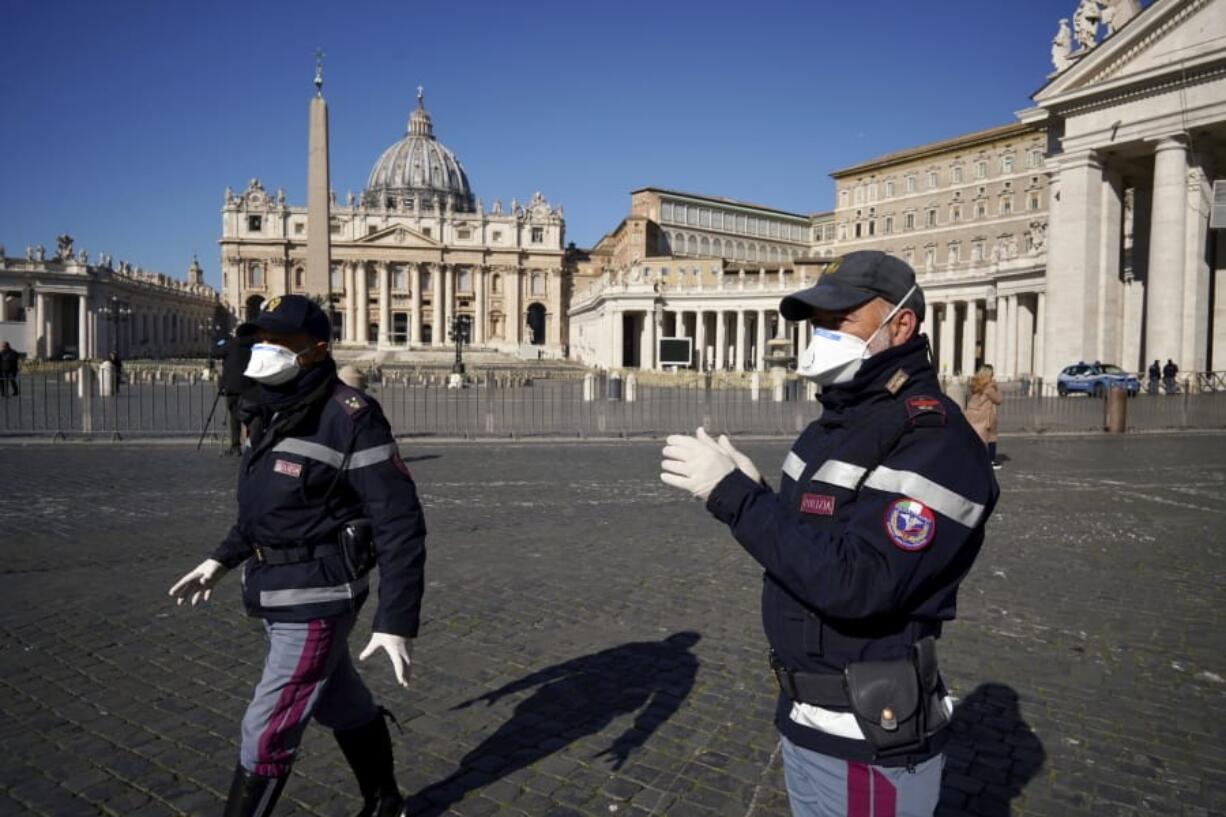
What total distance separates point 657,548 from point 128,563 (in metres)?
4.01

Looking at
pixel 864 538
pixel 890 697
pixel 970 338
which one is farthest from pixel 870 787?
pixel 970 338

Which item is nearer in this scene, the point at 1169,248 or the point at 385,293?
the point at 1169,248

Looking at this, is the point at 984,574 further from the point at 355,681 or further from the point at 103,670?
the point at 103,670

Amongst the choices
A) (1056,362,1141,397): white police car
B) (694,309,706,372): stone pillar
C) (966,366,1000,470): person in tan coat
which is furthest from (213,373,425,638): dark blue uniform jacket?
(694,309,706,372): stone pillar

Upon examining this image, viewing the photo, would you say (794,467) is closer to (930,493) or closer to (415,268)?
(930,493)

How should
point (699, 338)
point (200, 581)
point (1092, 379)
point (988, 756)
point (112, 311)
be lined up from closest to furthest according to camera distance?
point (200, 581)
point (988, 756)
point (1092, 379)
point (112, 311)
point (699, 338)

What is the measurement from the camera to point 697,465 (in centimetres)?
183

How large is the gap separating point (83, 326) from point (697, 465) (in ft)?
237

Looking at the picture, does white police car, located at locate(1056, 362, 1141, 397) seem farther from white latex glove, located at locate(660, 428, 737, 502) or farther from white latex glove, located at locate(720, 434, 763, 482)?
white latex glove, located at locate(660, 428, 737, 502)

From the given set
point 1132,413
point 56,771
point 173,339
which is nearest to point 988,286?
point 1132,413

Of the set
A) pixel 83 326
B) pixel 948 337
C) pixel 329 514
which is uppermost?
pixel 83 326

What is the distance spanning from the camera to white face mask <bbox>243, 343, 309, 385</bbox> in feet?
8.70

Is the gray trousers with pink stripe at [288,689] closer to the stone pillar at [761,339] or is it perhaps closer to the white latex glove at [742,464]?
the white latex glove at [742,464]

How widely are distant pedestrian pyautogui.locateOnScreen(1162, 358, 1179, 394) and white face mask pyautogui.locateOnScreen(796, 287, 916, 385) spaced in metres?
24.7
